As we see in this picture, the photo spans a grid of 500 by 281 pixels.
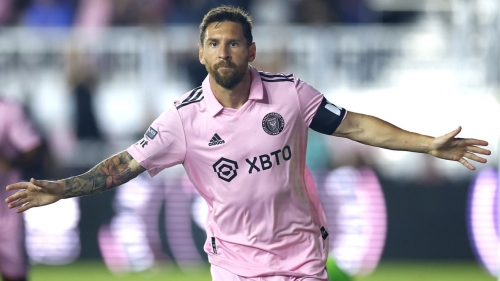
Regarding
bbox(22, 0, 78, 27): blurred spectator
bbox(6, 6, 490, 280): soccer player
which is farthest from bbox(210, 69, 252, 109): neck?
bbox(22, 0, 78, 27): blurred spectator

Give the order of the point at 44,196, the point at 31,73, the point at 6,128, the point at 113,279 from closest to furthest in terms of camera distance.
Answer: the point at 44,196 → the point at 6,128 → the point at 113,279 → the point at 31,73

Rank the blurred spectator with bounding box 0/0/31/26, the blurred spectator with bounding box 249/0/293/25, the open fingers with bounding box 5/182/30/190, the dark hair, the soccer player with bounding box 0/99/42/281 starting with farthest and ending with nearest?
the blurred spectator with bounding box 249/0/293/25 → the blurred spectator with bounding box 0/0/31/26 → the soccer player with bounding box 0/99/42/281 → the dark hair → the open fingers with bounding box 5/182/30/190

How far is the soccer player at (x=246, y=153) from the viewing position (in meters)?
6.04

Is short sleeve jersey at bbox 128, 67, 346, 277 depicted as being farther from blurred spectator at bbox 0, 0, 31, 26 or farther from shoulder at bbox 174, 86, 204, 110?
blurred spectator at bbox 0, 0, 31, 26

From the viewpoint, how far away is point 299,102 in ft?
20.1

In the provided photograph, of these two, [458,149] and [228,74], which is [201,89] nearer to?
[228,74]

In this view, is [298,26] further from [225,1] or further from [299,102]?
[299,102]

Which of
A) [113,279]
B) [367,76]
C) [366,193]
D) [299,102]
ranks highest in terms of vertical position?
[299,102]

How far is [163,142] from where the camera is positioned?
6.14 meters

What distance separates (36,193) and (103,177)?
42 cm

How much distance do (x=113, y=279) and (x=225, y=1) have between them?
4.96 meters

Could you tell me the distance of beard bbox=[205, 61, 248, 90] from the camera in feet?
19.8

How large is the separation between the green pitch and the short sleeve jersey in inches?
237

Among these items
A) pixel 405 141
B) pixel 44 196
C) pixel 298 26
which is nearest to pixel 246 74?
pixel 405 141
